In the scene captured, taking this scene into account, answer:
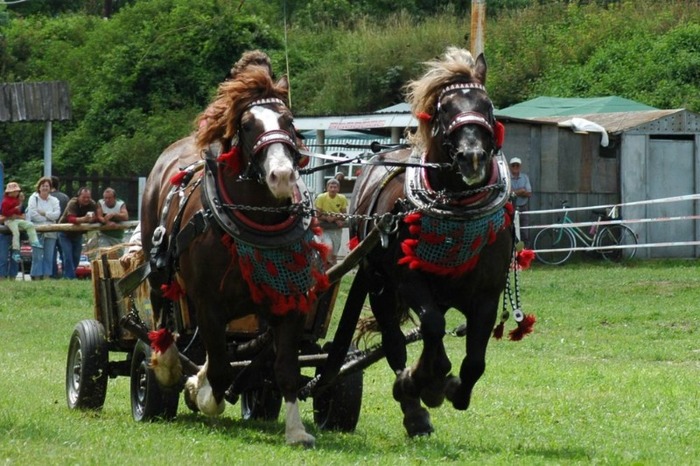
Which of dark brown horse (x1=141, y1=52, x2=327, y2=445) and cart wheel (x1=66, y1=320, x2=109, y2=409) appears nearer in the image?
dark brown horse (x1=141, y1=52, x2=327, y2=445)

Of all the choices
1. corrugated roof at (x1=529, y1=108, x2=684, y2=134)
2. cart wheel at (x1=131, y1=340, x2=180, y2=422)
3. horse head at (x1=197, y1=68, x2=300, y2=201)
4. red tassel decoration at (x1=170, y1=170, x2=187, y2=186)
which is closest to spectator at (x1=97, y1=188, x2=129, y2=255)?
corrugated roof at (x1=529, y1=108, x2=684, y2=134)

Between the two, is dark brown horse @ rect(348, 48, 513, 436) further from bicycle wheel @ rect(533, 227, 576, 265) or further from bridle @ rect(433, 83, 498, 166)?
bicycle wheel @ rect(533, 227, 576, 265)

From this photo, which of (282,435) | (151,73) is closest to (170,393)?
(282,435)

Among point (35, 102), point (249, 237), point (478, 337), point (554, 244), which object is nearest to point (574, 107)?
point (554, 244)

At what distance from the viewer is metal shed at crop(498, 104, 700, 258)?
25.6 metres

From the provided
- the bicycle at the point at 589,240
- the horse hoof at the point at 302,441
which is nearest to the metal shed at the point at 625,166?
the bicycle at the point at 589,240

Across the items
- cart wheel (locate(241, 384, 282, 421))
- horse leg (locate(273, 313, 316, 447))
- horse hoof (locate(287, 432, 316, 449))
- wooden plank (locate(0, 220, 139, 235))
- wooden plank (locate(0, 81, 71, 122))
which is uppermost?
wooden plank (locate(0, 81, 71, 122))

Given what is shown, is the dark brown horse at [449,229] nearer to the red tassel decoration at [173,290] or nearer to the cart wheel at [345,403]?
the cart wheel at [345,403]

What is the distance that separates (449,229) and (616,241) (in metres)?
17.6

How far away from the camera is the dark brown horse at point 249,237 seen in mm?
7949

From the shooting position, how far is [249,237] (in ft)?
26.1

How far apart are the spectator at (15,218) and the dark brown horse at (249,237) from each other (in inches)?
546

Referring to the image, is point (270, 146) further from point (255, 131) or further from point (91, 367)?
point (91, 367)

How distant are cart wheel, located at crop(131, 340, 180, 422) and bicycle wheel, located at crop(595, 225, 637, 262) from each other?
53.7 feet
